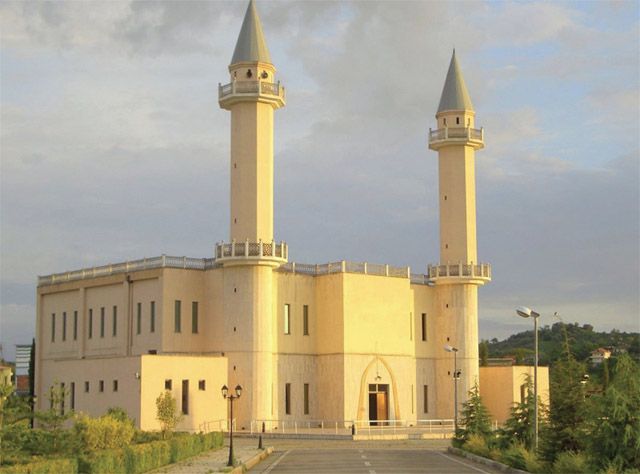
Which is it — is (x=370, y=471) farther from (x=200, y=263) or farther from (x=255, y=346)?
(x=200, y=263)

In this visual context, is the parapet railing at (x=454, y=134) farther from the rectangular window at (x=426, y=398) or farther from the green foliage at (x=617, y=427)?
the green foliage at (x=617, y=427)

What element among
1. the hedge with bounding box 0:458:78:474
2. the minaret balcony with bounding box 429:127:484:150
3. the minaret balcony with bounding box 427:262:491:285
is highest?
the minaret balcony with bounding box 429:127:484:150

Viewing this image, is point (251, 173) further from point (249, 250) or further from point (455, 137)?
point (455, 137)

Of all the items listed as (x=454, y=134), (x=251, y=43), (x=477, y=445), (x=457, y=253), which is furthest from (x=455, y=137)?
(x=477, y=445)

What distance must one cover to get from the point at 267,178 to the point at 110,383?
41.8 feet

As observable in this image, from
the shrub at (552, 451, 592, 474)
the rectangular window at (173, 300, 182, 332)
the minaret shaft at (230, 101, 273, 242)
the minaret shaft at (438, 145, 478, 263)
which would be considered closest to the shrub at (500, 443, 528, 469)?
the shrub at (552, 451, 592, 474)

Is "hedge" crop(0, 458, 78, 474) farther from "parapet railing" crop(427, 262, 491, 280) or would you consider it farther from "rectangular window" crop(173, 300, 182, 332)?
"parapet railing" crop(427, 262, 491, 280)

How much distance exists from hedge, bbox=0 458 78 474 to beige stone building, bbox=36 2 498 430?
2515 cm

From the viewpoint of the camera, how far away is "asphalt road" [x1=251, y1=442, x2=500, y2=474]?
1164 inches

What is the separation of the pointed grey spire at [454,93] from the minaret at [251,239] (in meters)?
13.4

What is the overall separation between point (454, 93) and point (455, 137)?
11.2ft

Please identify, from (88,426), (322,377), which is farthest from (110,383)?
(88,426)

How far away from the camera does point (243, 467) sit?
2980 cm

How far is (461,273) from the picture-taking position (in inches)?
2383
